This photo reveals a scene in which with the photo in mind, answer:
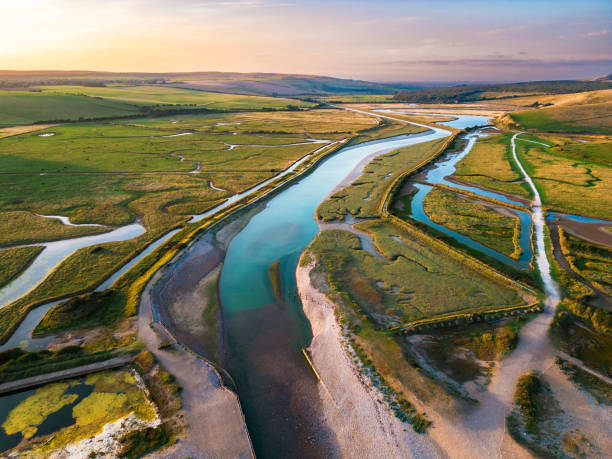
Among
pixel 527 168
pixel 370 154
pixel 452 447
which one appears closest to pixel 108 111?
pixel 370 154

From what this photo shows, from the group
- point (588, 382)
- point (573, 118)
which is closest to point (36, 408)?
point (588, 382)

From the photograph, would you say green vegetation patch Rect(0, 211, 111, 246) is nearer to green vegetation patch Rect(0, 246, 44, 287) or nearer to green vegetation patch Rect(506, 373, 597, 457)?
green vegetation patch Rect(0, 246, 44, 287)

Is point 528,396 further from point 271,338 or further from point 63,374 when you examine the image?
point 63,374

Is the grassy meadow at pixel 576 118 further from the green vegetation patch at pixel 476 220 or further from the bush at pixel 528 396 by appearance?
the bush at pixel 528 396

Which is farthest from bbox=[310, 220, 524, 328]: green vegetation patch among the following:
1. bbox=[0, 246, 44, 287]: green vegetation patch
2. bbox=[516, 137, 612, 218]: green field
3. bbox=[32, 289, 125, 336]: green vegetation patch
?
bbox=[0, 246, 44, 287]: green vegetation patch

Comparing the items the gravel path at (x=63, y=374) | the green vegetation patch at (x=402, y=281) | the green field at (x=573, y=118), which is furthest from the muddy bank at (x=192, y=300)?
the green field at (x=573, y=118)

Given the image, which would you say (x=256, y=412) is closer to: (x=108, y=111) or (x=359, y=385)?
(x=359, y=385)
